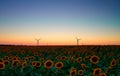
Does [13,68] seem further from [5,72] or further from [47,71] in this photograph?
[47,71]

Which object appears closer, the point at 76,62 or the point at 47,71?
the point at 47,71

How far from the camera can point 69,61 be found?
24.2ft

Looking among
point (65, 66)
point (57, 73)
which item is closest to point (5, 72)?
point (57, 73)

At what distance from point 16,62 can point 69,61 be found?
143cm

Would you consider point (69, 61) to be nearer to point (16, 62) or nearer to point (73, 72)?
point (16, 62)

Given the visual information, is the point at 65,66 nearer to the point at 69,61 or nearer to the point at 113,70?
the point at 69,61

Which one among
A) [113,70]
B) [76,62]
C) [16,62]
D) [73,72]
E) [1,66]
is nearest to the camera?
[73,72]

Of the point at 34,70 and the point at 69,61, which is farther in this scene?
the point at 69,61

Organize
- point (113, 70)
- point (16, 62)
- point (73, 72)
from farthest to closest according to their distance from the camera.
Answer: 1. point (16, 62)
2. point (113, 70)
3. point (73, 72)

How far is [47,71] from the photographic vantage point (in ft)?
19.7

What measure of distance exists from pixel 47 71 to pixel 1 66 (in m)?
0.95

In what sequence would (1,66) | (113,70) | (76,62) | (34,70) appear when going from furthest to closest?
(76,62) → (34,70) → (1,66) → (113,70)

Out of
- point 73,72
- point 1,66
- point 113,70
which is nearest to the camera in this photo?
point 73,72

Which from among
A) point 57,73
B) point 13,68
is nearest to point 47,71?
point 57,73
